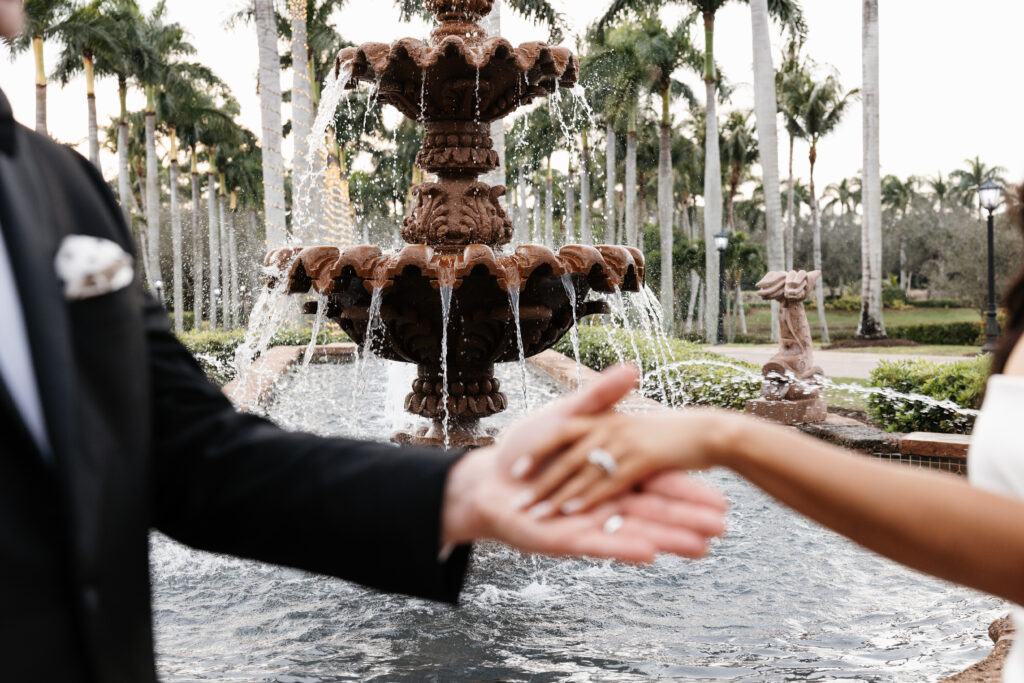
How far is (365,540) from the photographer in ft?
4.29

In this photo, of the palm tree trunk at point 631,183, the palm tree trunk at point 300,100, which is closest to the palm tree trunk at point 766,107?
the palm tree trunk at point 300,100

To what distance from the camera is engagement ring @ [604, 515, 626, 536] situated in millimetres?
1231

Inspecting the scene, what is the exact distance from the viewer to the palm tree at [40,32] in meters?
26.9

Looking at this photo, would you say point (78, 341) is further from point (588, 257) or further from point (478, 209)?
point (478, 209)

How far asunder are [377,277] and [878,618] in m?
3.38

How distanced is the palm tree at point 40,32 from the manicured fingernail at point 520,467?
100 feet

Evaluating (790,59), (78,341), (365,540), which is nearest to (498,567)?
(365,540)

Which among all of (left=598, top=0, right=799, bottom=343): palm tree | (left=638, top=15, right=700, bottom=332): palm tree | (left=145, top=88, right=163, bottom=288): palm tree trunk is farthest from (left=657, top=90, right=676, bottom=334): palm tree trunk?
(left=145, top=88, right=163, bottom=288): palm tree trunk

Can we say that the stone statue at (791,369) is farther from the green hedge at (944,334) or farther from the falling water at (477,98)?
the green hedge at (944,334)

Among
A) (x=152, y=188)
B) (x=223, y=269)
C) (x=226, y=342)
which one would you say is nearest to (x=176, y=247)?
(x=152, y=188)

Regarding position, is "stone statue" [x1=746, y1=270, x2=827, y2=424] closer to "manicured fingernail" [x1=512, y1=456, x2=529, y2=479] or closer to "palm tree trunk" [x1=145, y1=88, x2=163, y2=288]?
"manicured fingernail" [x1=512, y1=456, x2=529, y2=479]

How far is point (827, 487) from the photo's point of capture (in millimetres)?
1208

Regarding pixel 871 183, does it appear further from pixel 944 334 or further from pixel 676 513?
pixel 676 513

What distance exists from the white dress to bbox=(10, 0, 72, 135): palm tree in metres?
30.8
